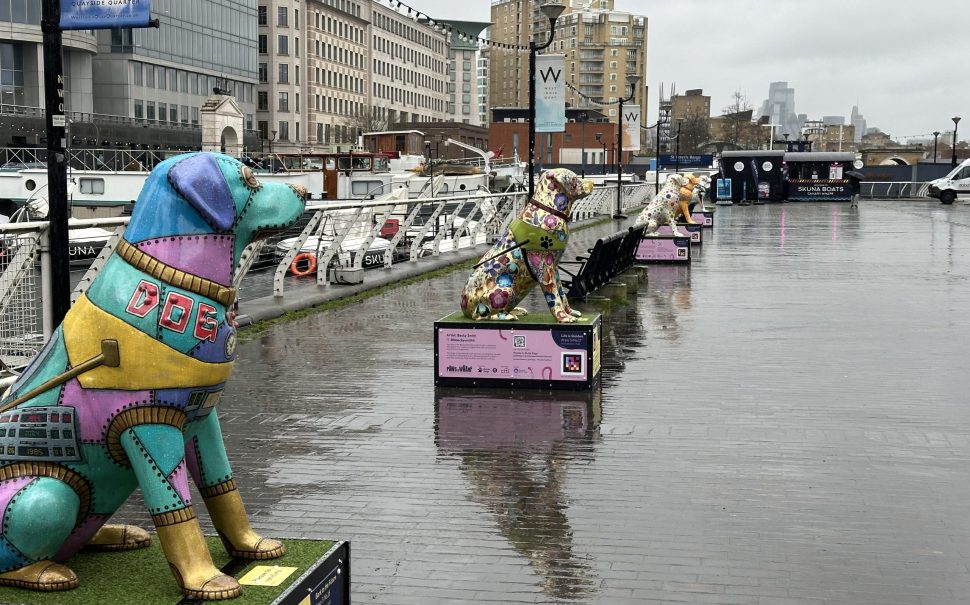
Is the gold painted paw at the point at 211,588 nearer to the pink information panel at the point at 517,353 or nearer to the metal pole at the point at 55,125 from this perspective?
the metal pole at the point at 55,125

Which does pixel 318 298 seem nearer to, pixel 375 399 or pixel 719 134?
pixel 375 399

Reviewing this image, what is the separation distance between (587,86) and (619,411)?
580ft

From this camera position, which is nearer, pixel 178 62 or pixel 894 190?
pixel 894 190

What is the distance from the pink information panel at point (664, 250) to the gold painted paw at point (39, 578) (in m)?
19.9

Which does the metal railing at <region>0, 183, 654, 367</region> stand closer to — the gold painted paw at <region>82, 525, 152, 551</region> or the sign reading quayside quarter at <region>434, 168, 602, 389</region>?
the gold painted paw at <region>82, 525, 152, 551</region>

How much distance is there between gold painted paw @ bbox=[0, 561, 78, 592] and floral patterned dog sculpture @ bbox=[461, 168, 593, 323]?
6.95m

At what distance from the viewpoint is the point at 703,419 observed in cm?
951

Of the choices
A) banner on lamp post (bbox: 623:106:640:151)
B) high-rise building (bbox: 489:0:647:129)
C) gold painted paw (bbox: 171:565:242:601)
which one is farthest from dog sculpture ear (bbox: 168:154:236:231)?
high-rise building (bbox: 489:0:647:129)

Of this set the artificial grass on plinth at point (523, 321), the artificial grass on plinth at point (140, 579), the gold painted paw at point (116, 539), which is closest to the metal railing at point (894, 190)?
the artificial grass on plinth at point (523, 321)

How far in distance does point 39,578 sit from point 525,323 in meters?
6.89

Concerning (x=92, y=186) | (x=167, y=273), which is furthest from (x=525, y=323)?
(x=92, y=186)

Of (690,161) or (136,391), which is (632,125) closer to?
(690,161)

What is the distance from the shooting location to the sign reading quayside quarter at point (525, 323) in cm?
1062

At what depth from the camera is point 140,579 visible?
14.5ft
